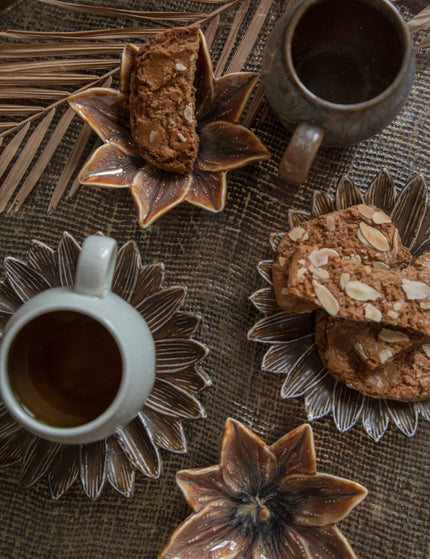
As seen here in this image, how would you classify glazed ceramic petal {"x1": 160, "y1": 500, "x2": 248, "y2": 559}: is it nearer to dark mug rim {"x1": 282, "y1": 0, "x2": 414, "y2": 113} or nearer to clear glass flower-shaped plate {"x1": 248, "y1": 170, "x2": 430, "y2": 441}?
clear glass flower-shaped plate {"x1": 248, "y1": 170, "x2": 430, "y2": 441}

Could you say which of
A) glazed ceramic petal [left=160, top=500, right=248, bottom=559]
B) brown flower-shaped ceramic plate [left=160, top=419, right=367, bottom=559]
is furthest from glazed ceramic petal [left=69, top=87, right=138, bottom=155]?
glazed ceramic petal [left=160, top=500, right=248, bottom=559]

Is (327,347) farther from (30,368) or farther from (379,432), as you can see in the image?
(30,368)

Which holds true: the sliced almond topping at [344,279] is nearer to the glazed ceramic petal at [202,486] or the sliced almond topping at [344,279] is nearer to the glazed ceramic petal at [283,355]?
the glazed ceramic petal at [283,355]

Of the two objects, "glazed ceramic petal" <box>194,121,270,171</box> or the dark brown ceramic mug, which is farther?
"glazed ceramic petal" <box>194,121,270,171</box>

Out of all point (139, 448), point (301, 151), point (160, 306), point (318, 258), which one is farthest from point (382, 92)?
point (139, 448)

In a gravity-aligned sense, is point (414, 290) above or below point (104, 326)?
above

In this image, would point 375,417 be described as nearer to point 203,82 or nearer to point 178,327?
point 178,327

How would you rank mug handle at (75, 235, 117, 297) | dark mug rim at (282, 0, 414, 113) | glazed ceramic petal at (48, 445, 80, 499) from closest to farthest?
mug handle at (75, 235, 117, 297)
dark mug rim at (282, 0, 414, 113)
glazed ceramic petal at (48, 445, 80, 499)
